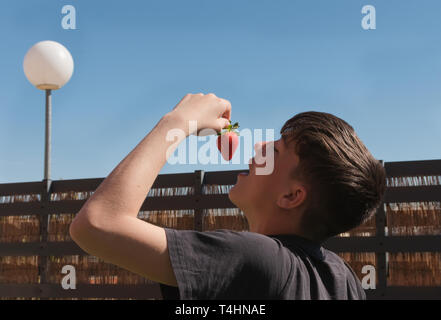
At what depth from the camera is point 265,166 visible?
1.43m

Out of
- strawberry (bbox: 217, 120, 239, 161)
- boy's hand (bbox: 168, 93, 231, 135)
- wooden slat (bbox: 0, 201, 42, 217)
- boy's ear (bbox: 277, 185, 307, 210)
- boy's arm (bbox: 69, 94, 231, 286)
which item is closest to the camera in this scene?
boy's arm (bbox: 69, 94, 231, 286)

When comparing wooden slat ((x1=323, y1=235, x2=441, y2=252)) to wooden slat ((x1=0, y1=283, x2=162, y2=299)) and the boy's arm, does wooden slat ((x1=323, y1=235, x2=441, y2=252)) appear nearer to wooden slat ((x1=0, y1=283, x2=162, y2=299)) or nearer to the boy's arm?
Result: wooden slat ((x1=0, y1=283, x2=162, y2=299))

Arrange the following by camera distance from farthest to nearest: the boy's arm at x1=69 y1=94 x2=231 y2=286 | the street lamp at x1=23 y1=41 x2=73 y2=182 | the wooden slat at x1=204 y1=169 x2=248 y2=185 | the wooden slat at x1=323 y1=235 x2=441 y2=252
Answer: the street lamp at x1=23 y1=41 x2=73 y2=182
the wooden slat at x1=204 y1=169 x2=248 y2=185
the wooden slat at x1=323 y1=235 x2=441 y2=252
the boy's arm at x1=69 y1=94 x2=231 y2=286

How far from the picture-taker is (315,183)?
135cm

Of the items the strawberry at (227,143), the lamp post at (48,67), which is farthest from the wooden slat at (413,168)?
the lamp post at (48,67)

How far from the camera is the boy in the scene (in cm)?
108

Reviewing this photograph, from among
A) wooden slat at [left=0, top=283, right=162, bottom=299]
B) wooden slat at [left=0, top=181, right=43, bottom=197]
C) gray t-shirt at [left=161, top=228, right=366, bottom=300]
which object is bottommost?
wooden slat at [left=0, top=283, right=162, bottom=299]

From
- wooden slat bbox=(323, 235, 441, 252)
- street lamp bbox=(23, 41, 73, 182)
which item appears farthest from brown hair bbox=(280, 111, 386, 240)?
street lamp bbox=(23, 41, 73, 182)

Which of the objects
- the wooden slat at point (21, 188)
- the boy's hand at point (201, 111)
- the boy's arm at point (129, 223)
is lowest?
the boy's arm at point (129, 223)

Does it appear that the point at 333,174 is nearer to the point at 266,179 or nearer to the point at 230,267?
the point at 266,179

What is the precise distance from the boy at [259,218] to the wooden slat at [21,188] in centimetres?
594

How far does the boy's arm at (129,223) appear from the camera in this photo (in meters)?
1.06

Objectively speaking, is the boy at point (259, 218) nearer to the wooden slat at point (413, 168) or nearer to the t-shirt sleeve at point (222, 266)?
the t-shirt sleeve at point (222, 266)
